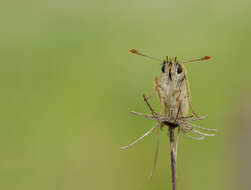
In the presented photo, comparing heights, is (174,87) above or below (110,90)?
below

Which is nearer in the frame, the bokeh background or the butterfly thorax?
the butterfly thorax

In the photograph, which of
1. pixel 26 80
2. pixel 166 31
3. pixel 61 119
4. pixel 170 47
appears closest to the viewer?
pixel 61 119

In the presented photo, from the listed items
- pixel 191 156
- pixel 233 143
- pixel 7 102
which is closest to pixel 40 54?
pixel 7 102

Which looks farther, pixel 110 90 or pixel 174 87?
pixel 110 90

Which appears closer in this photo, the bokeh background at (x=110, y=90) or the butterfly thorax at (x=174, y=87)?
the butterfly thorax at (x=174, y=87)

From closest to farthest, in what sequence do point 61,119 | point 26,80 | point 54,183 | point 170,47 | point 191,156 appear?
point 54,183
point 191,156
point 61,119
point 26,80
point 170,47

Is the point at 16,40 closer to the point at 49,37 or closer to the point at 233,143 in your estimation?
the point at 49,37

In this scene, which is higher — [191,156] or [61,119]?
[61,119]

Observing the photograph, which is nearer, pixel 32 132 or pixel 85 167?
pixel 85 167
